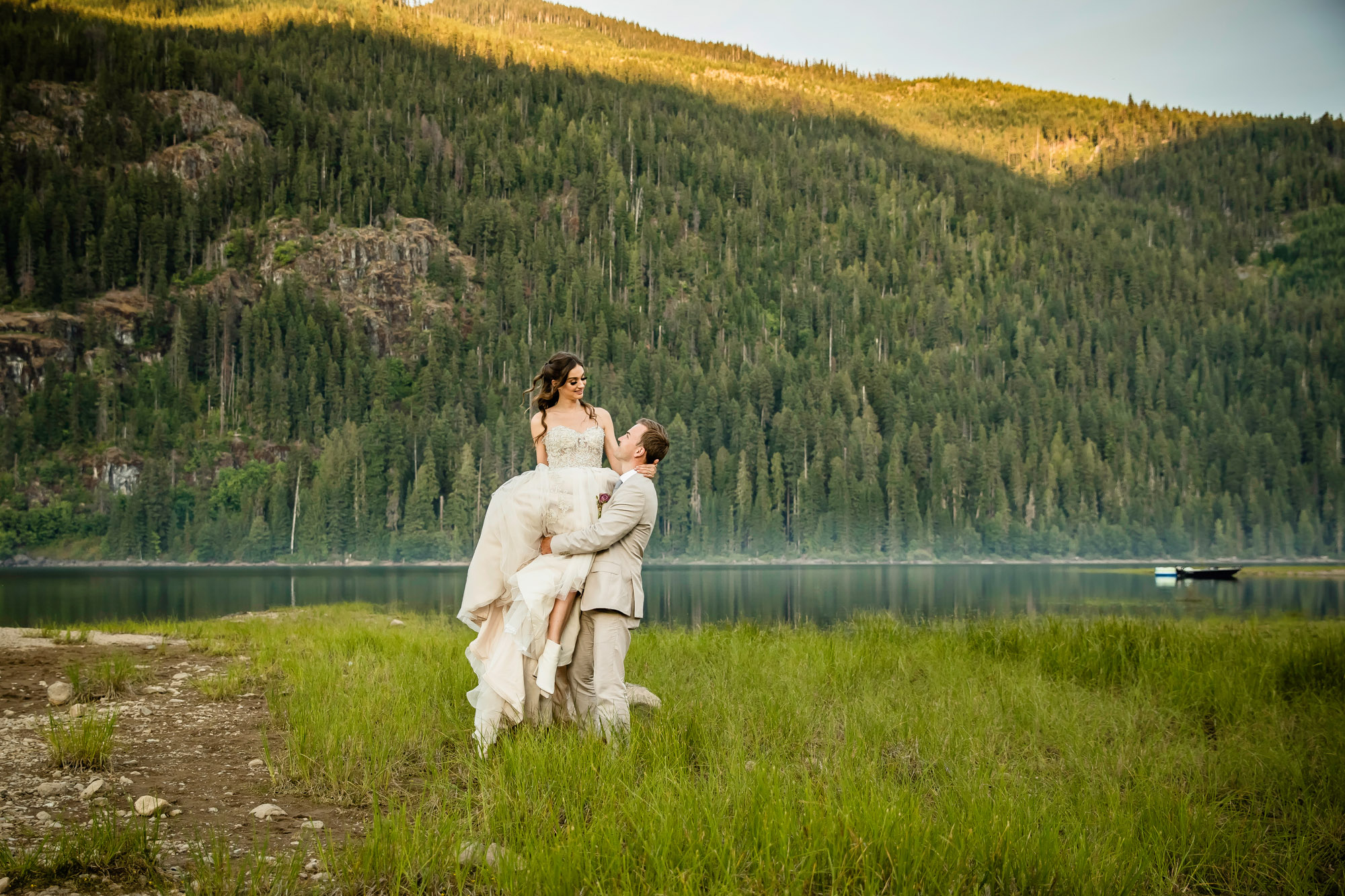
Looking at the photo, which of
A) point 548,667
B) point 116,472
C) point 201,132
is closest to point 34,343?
point 116,472

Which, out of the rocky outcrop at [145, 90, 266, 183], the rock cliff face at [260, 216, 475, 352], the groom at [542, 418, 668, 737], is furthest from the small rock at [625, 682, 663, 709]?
the rocky outcrop at [145, 90, 266, 183]

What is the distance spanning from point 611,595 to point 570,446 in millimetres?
1121

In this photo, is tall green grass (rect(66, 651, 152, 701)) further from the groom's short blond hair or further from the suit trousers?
the groom's short blond hair

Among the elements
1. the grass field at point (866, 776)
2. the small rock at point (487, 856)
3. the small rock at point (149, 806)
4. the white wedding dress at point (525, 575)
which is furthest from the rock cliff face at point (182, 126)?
the small rock at point (487, 856)

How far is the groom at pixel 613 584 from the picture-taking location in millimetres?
5922

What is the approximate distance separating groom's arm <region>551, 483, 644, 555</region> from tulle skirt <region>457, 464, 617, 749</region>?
5.2 inches

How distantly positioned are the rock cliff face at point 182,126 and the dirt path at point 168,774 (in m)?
151

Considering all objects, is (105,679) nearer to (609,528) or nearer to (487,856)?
(609,528)

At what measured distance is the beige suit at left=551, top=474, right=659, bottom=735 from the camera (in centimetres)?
592

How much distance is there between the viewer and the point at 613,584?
6.01 metres

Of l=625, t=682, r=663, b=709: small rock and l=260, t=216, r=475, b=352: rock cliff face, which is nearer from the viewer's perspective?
l=625, t=682, r=663, b=709: small rock

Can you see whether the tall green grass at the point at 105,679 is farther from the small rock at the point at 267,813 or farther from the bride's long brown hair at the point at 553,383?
the bride's long brown hair at the point at 553,383

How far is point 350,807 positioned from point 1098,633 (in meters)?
9.39

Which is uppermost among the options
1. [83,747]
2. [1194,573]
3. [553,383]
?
[553,383]
